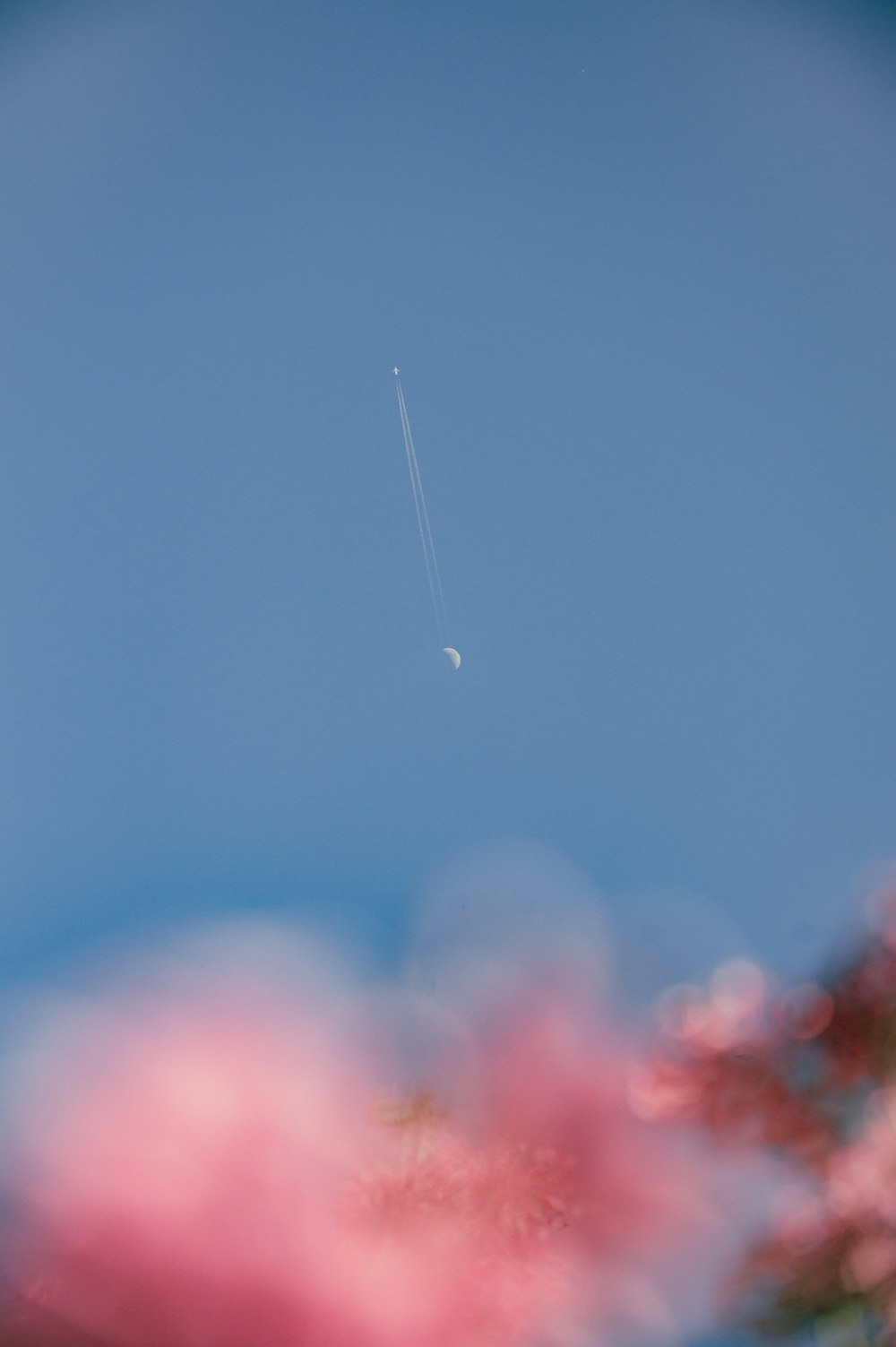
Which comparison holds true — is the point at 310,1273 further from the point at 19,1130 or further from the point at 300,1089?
the point at 19,1130

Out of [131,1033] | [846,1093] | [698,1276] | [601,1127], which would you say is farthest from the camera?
[131,1033]

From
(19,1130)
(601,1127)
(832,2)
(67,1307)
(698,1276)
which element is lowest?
(67,1307)

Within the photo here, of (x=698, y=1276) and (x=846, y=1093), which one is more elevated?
(x=846, y=1093)

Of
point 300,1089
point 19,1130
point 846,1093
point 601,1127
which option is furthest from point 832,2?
point 19,1130
